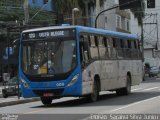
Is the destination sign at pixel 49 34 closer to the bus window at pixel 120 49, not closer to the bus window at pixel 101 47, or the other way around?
the bus window at pixel 101 47

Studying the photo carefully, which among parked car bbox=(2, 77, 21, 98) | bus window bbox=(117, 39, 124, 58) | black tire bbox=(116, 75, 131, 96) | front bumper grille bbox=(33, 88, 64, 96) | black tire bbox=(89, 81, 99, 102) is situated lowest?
parked car bbox=(2, 77, 21, 98)

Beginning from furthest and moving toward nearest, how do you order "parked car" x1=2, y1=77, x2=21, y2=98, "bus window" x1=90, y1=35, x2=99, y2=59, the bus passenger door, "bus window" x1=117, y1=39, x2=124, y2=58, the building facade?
the building facade → "parked car" x1=2, y1=77, x2=21, y2=98 → "bus window" x1=117, y1=39, x2=124, y2=58 → "bus window" x1=90, y1=35, x2=99, y2=59 → the bus passenger door

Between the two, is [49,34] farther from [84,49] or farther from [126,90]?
[126,90]

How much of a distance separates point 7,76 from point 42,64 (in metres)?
22.2

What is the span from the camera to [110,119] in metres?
15.1

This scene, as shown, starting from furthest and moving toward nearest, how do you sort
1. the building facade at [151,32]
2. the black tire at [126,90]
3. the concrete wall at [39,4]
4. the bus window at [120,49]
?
the building facade at [151,32] → the concrete wall at [39,4] → the black tire at [126,90] → the bus window at [120,49]

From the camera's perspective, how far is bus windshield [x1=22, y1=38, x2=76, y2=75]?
70.8ft

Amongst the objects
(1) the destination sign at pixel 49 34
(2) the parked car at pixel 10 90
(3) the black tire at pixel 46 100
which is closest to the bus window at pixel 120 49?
(3) the black tire at pixel 46 100

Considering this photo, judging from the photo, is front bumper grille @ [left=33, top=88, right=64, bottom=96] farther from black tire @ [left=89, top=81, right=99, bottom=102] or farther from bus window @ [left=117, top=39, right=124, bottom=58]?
bus window @ [left=117, top=39, right=124, bottom=58]

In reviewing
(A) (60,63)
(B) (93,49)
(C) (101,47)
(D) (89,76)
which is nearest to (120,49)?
(C) (101,47)

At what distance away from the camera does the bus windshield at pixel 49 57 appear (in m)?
21.6

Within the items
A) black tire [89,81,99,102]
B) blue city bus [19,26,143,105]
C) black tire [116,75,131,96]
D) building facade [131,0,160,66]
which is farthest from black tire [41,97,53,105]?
building facade [131,0,160,66]

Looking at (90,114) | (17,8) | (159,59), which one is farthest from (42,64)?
(159,59)

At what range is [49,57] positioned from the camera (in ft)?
71.5
